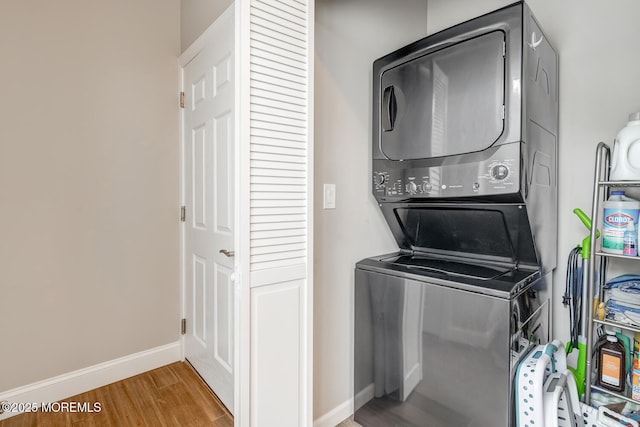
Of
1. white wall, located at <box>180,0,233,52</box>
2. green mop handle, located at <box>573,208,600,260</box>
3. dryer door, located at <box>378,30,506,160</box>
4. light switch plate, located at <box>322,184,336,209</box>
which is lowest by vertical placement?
green mop handle, located at <box>573,208,600,260</box>

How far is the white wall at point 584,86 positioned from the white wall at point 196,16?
1.75 metres

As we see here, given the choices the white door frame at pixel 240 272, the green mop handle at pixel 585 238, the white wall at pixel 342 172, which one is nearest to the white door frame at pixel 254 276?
the white door frame at pixel 240 272

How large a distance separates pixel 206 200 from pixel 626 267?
2242 mm

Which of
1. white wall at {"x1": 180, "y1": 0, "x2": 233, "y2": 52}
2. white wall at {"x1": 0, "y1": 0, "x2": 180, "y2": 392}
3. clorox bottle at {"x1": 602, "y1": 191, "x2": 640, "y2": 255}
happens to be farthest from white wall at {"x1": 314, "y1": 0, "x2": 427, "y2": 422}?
white wall at {"x1": 0, "y1": 0, "x2": 180, "y2": 392}

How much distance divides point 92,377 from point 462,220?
2404mm

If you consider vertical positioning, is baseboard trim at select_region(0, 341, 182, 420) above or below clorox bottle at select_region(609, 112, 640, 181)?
below

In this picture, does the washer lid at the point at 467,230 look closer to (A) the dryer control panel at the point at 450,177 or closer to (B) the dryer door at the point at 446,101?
(A) the dryer control panel at the point at 450,177

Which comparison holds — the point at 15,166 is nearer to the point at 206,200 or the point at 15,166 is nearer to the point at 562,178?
the point at 206,200

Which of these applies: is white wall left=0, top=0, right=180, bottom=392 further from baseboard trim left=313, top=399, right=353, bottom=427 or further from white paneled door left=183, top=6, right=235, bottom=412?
baseboard trim left=313, top=399, right=353, bottom=427

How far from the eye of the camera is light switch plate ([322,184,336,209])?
1678 millimetres

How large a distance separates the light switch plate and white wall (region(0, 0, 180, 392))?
1.28 m

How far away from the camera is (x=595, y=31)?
1.59 metres

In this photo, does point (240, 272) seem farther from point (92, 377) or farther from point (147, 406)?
point (92, 377)

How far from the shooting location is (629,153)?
1301 mm
